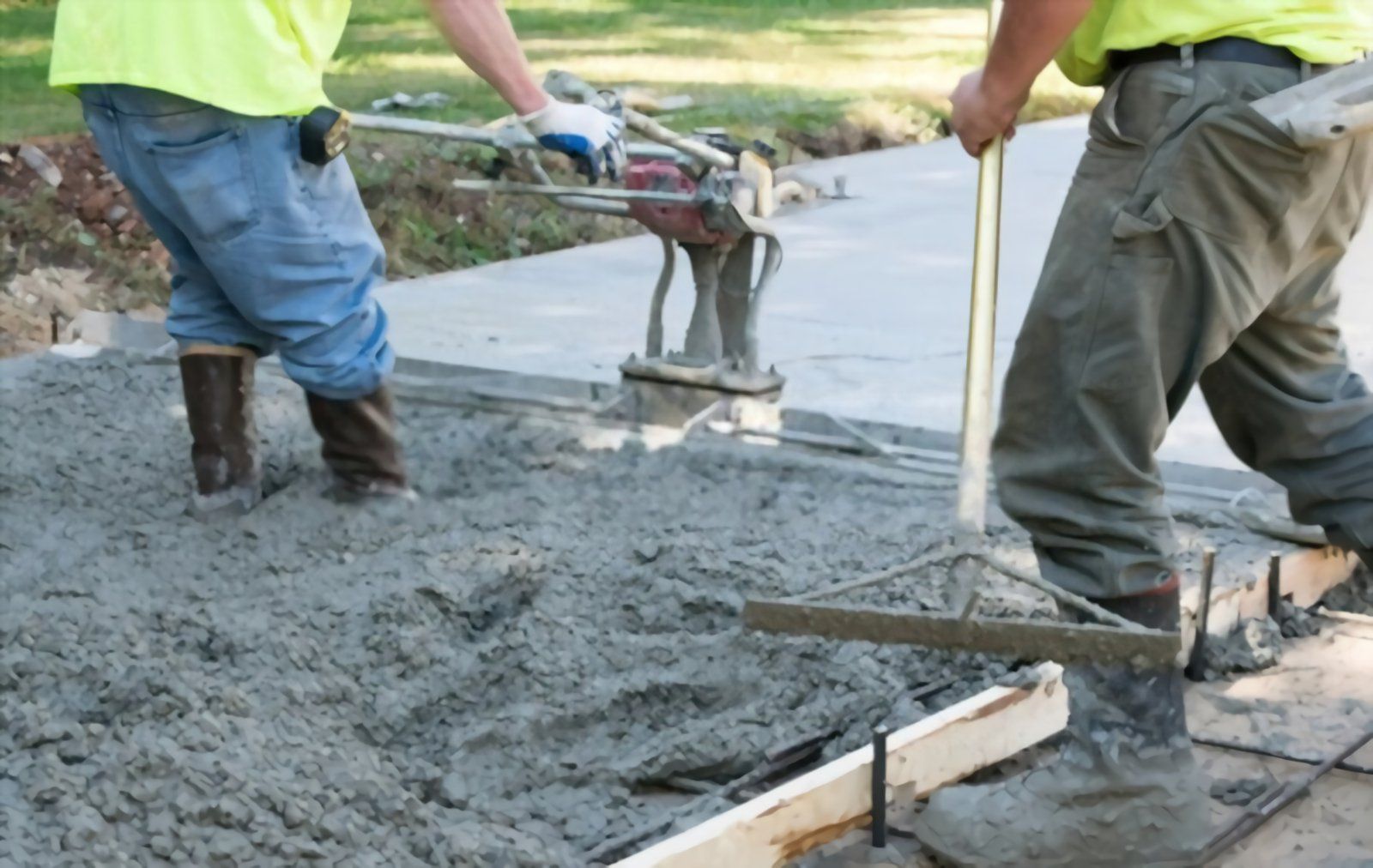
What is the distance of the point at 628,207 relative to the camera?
4477mm

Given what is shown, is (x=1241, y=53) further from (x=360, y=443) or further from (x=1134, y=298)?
(x=360, y=443)

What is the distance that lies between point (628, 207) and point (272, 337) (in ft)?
3.18

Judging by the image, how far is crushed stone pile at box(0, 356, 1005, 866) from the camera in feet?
8.46

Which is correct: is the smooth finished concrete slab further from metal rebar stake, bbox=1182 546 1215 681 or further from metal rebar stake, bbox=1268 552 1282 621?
metal rebar stake, bbox=1182 546 1215 681

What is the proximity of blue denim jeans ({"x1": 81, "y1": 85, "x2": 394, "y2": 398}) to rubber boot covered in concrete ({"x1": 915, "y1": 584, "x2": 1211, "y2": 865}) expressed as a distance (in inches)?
68.6

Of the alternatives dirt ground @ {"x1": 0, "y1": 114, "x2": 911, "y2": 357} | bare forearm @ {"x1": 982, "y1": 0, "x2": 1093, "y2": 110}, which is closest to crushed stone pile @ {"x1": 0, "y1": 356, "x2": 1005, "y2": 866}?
bare forearm @ {"x1": 982, "y1": 0, "x2": 1093, "y2": 110}

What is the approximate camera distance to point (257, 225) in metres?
3.64

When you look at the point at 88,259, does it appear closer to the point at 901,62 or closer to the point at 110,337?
the point at 110,337

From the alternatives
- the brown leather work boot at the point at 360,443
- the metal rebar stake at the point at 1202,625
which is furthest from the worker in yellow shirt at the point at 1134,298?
the brown leather work boot at the point at 360,443

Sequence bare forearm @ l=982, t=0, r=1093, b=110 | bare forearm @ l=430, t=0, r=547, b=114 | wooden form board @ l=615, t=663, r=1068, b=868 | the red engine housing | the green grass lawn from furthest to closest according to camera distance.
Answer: the green grass lawn → the red engine housing → bare forearm @ l=430, t=0, r=547, b=114 → wooden form board @ l=615, t=663, r=1068, b=868 → bare forearm @ l=982, t=0, r=1093, b=110

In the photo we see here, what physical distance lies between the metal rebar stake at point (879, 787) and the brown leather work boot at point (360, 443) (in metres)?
1.64

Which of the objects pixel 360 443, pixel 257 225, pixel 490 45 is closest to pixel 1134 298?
pixel 490 45

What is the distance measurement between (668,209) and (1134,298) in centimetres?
203

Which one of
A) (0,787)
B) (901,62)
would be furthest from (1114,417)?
(901,62)
